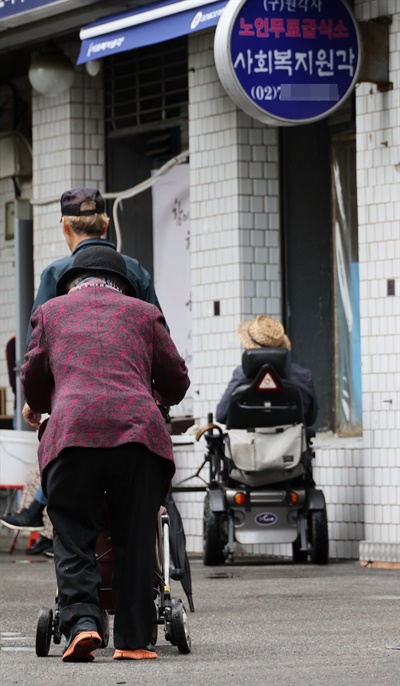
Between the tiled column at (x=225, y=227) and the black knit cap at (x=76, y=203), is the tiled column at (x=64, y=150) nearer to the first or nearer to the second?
the tiled column at (x=225, y=227)

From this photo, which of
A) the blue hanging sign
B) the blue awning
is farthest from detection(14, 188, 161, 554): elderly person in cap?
the blue awning

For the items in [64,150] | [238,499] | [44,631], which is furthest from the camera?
[64,150]

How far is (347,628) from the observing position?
7.88m

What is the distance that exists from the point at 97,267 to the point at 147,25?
6561mm

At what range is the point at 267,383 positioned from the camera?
11.9 meters

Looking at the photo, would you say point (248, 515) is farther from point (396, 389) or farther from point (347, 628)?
point (347, 628)

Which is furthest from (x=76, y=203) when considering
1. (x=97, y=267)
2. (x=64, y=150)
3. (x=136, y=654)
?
(x=64, y=150)

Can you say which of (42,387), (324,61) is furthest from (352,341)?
(42,387)

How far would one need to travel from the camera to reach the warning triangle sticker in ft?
38.9

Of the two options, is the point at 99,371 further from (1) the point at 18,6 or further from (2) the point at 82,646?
(1) the point at 18,6

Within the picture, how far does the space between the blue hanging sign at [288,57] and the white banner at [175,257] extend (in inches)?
121

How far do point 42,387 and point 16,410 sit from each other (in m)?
9.60

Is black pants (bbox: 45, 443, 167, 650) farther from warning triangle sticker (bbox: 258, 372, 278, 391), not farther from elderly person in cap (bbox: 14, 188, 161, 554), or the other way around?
warning triangle sticker (bbox: 258, 372, 278, 391)

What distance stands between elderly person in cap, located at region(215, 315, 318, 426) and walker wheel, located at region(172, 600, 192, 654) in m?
5.33
